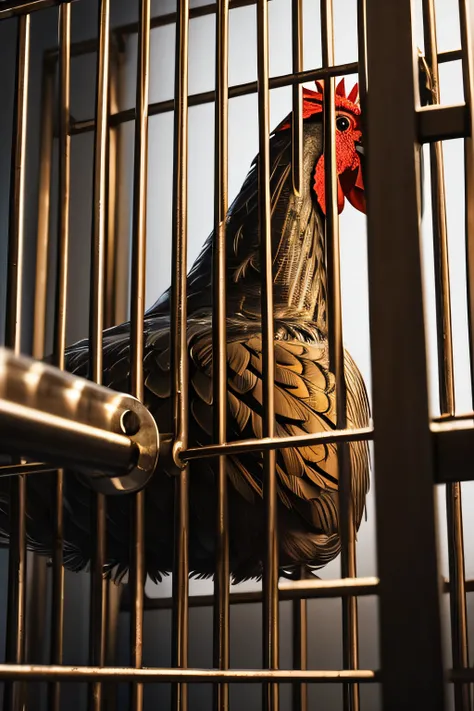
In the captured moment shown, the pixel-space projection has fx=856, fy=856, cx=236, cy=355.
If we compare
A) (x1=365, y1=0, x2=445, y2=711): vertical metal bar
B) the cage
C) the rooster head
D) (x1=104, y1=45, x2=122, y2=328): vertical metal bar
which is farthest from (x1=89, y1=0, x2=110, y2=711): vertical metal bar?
the rooster head

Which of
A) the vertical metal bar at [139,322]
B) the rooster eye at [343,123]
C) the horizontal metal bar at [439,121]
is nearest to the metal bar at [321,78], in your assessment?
the horizontal metal bar at [439,121]

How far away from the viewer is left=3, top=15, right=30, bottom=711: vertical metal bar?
464 millimetres

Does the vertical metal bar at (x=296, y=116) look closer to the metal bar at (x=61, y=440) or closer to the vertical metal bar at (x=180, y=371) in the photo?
the vertical metal bar at (x=180, y=371)

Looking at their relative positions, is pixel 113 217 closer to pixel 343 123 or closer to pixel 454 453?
pixel 343 123

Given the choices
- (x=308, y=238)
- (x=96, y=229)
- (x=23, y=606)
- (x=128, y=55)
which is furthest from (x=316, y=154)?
(x=23, y=606)

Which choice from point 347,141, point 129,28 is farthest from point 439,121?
point 129,28

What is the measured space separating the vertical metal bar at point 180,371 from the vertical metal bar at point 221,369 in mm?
16

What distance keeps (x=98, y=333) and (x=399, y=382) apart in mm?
276

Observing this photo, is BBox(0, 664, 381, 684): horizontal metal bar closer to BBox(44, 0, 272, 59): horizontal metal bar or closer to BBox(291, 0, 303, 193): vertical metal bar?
BBox(291, 0, 303, 193): vertical metal bar

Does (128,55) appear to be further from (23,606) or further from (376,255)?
(376,255)

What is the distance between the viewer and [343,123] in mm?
1049

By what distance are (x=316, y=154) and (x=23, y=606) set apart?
2.24 ft

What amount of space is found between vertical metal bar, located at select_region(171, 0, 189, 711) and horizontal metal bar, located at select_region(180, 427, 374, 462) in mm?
14

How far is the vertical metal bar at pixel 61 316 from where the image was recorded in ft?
1.48
